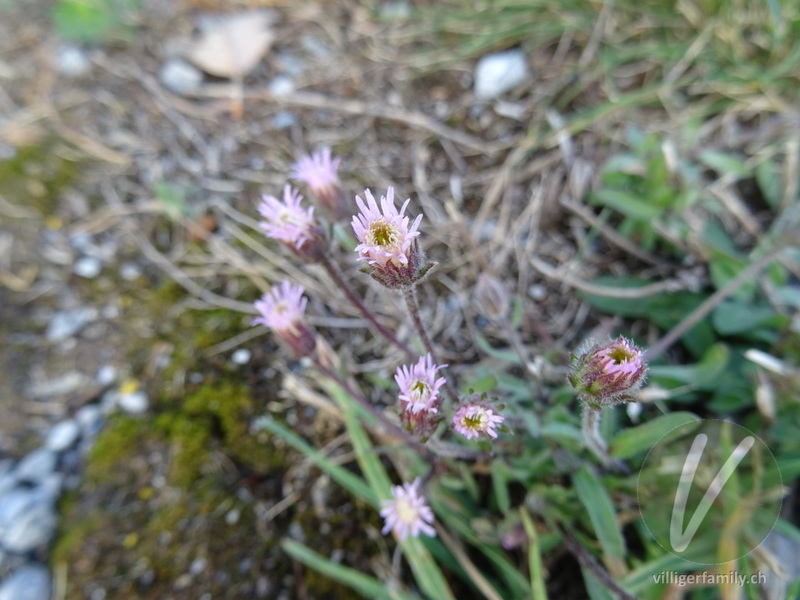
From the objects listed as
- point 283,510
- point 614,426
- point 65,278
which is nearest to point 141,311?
point 65,278

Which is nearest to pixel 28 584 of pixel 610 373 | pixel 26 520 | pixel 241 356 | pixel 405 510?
pixel 26 520

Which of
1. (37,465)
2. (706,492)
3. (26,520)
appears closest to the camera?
(706,492)

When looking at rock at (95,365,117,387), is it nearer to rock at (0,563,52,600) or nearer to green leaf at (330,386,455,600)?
rock at (0,563,52,600)

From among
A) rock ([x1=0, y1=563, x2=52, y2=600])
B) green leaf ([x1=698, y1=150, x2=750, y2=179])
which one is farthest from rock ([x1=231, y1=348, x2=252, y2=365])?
green leaf ([x1=698, y1=150, x2=750, y2=179])

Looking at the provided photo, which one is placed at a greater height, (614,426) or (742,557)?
(614,426)

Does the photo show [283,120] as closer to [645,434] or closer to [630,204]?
[630,204]

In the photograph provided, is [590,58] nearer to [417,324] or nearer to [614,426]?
[614,426]

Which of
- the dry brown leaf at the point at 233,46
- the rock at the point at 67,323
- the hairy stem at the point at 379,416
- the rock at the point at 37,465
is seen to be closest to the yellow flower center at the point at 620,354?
the hairy stem at the point at 379,416
